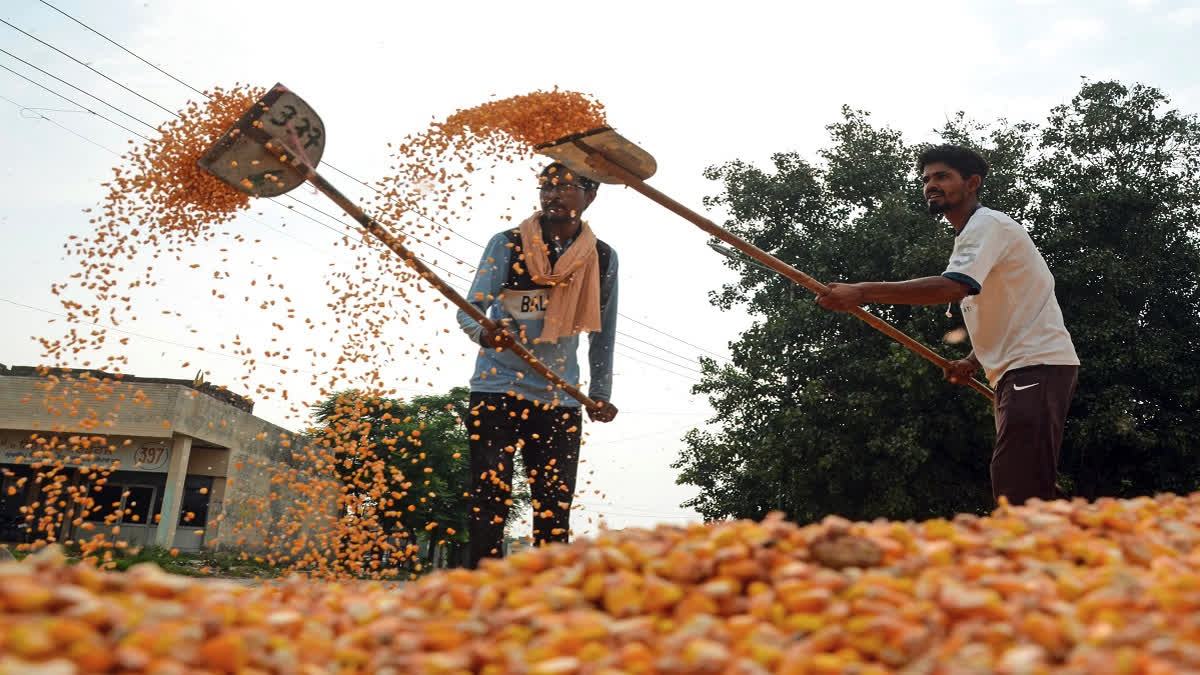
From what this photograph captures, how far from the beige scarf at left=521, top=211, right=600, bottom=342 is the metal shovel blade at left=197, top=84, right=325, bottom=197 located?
3.59 ft

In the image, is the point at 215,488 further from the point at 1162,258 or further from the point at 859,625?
the point at 859,625

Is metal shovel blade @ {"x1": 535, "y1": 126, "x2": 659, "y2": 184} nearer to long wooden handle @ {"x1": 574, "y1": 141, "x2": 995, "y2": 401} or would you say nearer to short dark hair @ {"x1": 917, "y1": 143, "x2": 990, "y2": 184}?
long wooden handle @ {"x1": 574, "y1": 141, "x2": 995, "y2": 401}

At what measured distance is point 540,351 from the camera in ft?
14.3

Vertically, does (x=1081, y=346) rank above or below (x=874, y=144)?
below

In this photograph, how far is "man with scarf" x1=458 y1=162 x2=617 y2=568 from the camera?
4.05 metres

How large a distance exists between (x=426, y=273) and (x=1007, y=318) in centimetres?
249

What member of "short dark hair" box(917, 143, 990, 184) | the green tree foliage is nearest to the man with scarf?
"short dark hair" box(917, 143, 990, 184)

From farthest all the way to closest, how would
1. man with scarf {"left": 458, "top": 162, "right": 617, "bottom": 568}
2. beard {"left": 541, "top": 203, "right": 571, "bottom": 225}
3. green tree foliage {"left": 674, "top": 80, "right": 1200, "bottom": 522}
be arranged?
green tree foliage {"left": 674, "top": 80, "right": 1200, "bottom": 522}
beard {"left": 541, "top": 203, "right": 571, "bottom": 225}
man with scarf {"left": 458, "top": 162, "right": 617, "bottom": 568}

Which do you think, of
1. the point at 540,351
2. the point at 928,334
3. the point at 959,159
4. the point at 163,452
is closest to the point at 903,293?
the point at 959,159

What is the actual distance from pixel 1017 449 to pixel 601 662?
2.60 meters

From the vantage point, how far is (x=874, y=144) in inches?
741

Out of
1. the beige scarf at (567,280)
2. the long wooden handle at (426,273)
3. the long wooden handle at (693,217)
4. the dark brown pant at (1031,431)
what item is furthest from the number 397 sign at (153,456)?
the dark brown pant at (1031,431)

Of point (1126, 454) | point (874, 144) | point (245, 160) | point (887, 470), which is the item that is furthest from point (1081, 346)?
point (245, 160)

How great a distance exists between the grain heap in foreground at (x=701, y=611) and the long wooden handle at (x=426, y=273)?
2.10 metres
